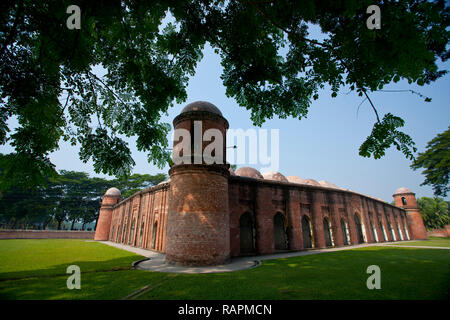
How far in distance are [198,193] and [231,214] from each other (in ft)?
12.5

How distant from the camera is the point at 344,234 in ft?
63.8

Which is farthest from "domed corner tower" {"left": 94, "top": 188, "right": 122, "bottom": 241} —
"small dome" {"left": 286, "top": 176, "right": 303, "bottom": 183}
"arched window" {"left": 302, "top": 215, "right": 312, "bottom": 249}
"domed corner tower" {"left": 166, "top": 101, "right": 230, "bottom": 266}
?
"arched window" {"left": 302, "top": 215, "right": 312, "bottom": 249}

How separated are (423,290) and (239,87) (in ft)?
24.2

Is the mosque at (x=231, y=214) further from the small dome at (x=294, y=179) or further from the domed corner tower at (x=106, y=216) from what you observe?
the domed corner tower at (x=106, y=216)

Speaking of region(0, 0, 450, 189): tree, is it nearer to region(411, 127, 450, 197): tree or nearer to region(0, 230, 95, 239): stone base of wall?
region(411, 127, 450, 197): tree

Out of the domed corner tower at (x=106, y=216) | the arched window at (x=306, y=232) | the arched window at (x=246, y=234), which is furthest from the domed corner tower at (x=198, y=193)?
the domed corner tower at (x=106, y=216)

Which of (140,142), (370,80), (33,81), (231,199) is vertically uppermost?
(33,81)

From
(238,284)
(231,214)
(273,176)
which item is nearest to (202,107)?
(231,214)

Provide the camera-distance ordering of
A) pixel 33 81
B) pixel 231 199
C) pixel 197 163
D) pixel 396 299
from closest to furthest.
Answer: pixel 396 299
pixel 33 81
pixel 197 163
pixel 231 199

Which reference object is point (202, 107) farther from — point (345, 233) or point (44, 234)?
point (44, 234)

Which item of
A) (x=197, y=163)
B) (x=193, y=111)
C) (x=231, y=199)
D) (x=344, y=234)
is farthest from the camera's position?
(x=344, y=234)

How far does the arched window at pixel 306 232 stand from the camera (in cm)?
1616
